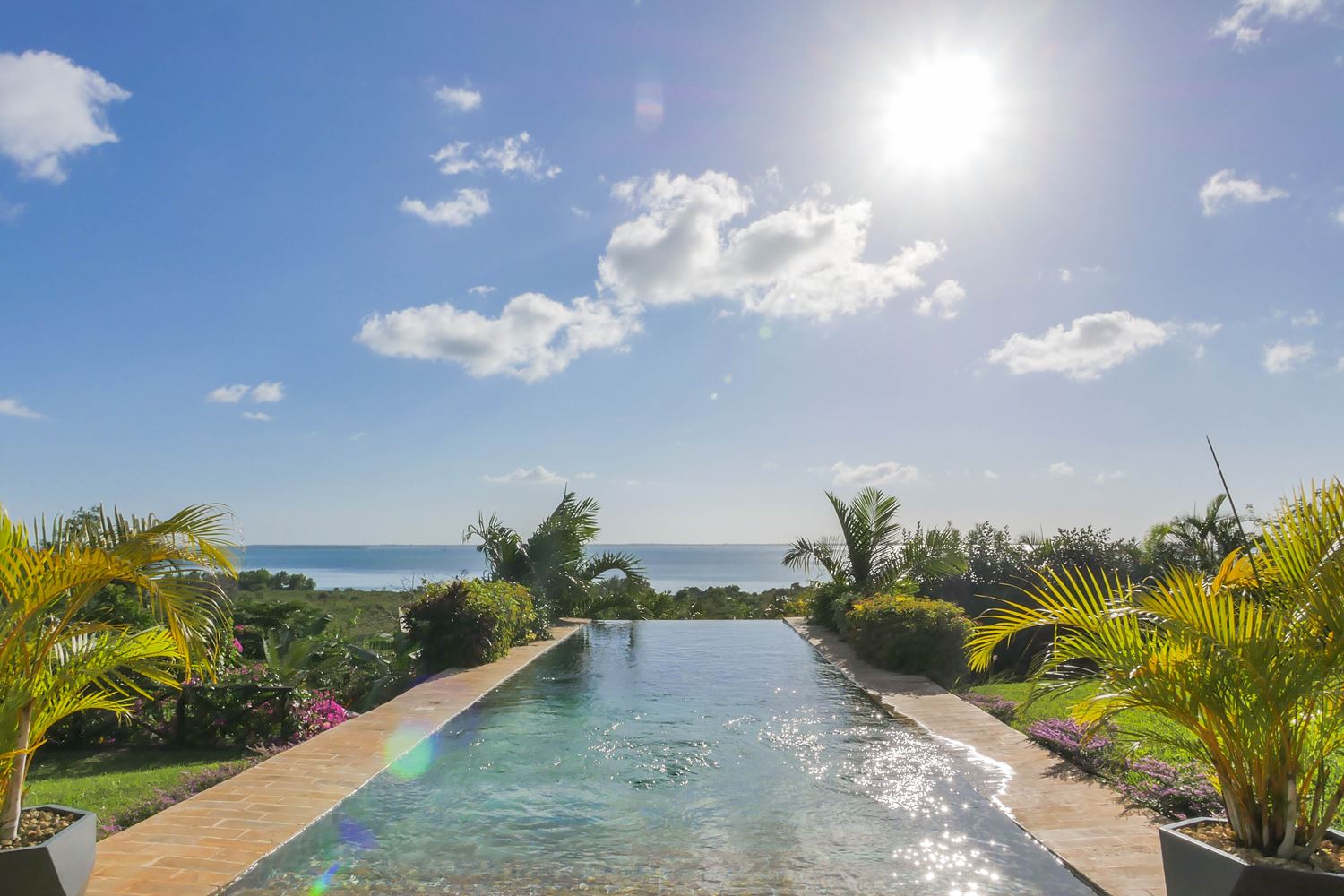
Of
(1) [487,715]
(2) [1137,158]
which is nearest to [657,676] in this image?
(1) [487,715]

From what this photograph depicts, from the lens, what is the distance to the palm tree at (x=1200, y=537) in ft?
53.2

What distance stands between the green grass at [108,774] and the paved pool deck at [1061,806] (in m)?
6.00

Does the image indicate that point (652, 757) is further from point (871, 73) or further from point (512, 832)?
point (871, 73)

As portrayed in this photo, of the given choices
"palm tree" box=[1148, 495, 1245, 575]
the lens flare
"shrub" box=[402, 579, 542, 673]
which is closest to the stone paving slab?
the lens flare

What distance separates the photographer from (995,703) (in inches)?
341

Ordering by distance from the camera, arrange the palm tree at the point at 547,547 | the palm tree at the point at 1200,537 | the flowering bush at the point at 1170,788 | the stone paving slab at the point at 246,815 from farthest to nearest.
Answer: the palm tree at the point at 547,547 < the palm tree at the point at 1200,537 < the flowering bush at the point at 1170,788 < the stone paving slab at the point at 246,815

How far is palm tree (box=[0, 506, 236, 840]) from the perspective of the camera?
339 centimetres

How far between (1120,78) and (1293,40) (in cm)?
144

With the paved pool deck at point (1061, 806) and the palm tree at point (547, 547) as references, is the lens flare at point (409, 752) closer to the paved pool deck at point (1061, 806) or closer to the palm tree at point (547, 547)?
the paved pool deck at point (1061, 806)

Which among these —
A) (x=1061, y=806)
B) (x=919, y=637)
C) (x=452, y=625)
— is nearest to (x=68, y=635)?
(x=1061, y=806)

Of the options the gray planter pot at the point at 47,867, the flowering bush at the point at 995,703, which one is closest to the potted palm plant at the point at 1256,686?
the gray planter pot at the point at 47,867

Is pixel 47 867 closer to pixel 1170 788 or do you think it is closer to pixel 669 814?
pixel 669 814

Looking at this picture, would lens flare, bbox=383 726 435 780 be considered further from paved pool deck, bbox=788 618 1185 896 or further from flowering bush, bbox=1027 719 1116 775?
flowering bush, bbox=1027 719 1116 775

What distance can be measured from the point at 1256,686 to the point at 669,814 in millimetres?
3624
